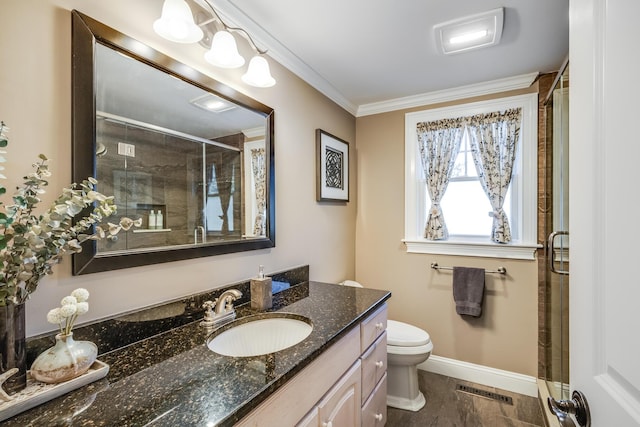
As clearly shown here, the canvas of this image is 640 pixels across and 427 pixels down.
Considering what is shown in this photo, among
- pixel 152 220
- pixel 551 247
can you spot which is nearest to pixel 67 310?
pixel 152 220

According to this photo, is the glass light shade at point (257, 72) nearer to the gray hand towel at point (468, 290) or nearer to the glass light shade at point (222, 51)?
the glass light shade at point (222, 51)

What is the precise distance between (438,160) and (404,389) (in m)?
1.75

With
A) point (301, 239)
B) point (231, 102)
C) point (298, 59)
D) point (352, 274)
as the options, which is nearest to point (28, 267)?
point (231, 102)

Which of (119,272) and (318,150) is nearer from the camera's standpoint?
(119,272)

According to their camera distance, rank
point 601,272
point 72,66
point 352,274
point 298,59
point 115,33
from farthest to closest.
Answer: point 352,274, point 298,59, point 115,33, point 72,66, point 601,272

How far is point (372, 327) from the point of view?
1551 mm

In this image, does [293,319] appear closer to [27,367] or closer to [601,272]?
[27,367]

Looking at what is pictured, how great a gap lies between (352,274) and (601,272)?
2.36 metres

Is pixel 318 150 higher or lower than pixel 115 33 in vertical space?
lower

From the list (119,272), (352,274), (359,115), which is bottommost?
(352,274)

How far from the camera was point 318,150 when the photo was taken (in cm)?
225

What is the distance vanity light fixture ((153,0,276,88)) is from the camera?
3.60 ft

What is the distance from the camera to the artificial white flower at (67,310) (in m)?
0.79

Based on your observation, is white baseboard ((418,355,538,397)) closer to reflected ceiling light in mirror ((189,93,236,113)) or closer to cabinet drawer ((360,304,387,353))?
cabinet drawer ((360,304,387,353))
